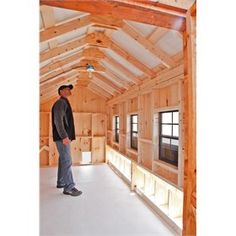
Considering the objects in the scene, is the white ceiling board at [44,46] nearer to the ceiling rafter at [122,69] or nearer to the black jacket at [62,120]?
the black jacket at [62,120]

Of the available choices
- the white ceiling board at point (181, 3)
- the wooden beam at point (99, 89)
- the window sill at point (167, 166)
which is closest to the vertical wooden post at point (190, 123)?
the white ceiling board at point (181, 3)

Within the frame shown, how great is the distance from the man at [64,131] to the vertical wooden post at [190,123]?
2.45 m

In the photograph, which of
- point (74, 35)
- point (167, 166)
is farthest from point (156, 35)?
point (167, 166)

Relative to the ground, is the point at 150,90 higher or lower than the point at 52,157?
higher

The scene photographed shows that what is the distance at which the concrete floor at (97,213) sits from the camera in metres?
2.47

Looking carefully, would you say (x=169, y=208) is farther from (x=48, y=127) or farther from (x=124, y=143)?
(x=48, y=127)

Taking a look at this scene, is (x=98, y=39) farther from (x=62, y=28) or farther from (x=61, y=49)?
(x=62, y=28)

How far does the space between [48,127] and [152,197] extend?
4434mm

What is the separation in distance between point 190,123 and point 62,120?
254 cm
